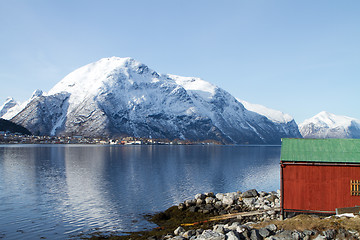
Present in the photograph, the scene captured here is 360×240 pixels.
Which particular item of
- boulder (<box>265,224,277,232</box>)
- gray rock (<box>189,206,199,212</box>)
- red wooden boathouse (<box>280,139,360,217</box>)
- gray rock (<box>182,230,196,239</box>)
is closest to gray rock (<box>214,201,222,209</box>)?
gray rock (<box>189,206,199,212</box>)

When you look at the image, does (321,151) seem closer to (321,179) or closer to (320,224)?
(321,179)

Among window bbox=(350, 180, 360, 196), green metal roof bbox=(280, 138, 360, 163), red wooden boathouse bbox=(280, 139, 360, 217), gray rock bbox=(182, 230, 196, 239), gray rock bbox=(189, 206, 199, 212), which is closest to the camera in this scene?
gray rock bbox=(182, 230, 196, 239)

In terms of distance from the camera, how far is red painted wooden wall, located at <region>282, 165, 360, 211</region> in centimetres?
2909

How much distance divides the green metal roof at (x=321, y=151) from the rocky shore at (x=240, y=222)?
17.7 feet

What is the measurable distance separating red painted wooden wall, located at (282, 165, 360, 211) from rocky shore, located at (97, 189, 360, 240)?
172cm

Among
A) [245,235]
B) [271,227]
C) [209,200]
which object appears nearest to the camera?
[245,235]

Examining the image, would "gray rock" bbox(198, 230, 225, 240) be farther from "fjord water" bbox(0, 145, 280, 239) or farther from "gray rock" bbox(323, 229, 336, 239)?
"fjord water" bbox(0, 145, 280, 239)

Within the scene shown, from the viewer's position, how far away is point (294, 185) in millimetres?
29938

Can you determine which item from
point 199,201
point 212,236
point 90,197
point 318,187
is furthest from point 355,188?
point 90,197

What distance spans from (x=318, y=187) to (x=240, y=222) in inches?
314

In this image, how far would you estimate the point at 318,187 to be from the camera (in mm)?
29516

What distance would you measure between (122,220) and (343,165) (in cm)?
2406

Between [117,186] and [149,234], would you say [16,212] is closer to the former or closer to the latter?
[149,234]

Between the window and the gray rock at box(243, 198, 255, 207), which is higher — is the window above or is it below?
above
